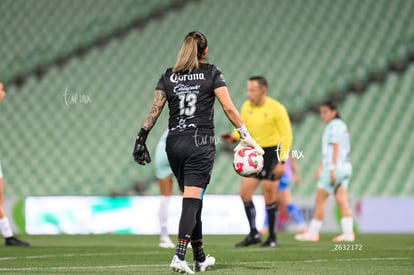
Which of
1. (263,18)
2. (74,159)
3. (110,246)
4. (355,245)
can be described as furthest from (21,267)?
(263,18)

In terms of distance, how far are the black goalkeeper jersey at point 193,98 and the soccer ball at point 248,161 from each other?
490 mm

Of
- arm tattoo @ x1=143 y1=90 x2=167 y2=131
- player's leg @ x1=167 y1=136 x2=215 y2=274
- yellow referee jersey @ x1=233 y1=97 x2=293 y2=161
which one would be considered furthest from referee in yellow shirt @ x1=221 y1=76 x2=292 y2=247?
player's leg @ x1=167 y1=136 x2=215 y2=274

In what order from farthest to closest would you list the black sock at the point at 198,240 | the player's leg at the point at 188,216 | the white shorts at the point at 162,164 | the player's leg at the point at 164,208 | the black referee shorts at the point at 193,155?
1. the player's leg at the point at 164,208
2. the white shorts at the point at 162,164
3. the black sock at the point at 198,240
4. the black referee shorts at the point at 193,155
5. the player's leg at the point at 188,216

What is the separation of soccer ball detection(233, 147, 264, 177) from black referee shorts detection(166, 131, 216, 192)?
469 millimetres

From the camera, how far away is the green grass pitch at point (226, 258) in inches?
291

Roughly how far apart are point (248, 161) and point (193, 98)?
0.79 meters

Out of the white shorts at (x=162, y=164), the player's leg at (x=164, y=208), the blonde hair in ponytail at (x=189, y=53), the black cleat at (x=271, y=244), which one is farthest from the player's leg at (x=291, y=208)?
the blonde hair in ponytail at (x=189, y=53)

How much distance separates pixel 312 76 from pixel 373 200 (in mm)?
Result: 4747

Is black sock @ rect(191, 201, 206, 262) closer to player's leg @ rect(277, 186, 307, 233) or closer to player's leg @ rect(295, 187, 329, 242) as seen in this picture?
player's leg @ rect(295, 187, 329, 242)

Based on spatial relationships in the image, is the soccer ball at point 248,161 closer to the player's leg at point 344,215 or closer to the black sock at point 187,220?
the black sock at point 187,220

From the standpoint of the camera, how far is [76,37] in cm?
2119

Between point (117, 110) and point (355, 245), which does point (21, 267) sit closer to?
point (355, 245)

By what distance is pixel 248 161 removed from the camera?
7488 mm

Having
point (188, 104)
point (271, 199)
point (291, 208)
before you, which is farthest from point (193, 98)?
point (291, 208)
